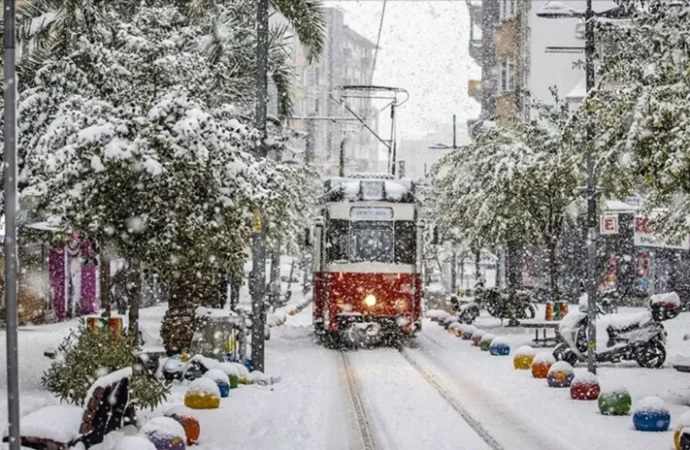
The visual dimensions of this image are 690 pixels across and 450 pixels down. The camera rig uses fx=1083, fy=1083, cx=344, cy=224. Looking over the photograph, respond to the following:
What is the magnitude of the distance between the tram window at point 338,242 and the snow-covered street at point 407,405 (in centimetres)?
230

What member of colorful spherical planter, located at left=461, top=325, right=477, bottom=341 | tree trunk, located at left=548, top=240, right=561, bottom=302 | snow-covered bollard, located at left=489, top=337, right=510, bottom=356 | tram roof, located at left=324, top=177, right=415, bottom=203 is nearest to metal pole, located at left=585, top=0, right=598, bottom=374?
snow-covered bollard, located at left=489, top=337, right=510, bottom=356

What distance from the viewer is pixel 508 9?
54.3 m

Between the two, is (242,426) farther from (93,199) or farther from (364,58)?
(364,58)

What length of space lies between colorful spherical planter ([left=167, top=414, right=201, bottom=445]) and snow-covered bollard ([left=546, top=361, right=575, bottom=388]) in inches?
307

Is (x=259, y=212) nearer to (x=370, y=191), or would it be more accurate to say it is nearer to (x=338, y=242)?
(x=338, y=242)

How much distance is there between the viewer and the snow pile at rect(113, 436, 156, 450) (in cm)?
1031

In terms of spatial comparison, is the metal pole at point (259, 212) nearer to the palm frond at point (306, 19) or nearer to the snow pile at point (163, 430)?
the palm frond at point (306, 19)

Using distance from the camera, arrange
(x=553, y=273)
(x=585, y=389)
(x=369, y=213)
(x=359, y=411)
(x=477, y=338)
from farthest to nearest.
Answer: (x=553, y=273) < (x=477, y=338) < (x=369, y=213) < (x=585, y=389) < (x=359, y=411)

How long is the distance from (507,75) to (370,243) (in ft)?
96.6

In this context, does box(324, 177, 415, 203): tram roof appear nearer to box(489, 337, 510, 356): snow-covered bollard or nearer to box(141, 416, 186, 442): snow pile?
box(489, 337, 510, 356): snow-covered bollard

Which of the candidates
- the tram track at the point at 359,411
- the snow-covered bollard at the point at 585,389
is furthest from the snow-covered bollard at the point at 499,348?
the snow-covered bollard at the point at 585,389

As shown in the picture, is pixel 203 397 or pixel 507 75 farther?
pixel 507 75

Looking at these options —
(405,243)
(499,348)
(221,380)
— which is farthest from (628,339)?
(221,380)

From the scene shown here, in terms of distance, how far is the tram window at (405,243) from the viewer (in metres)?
26.0
